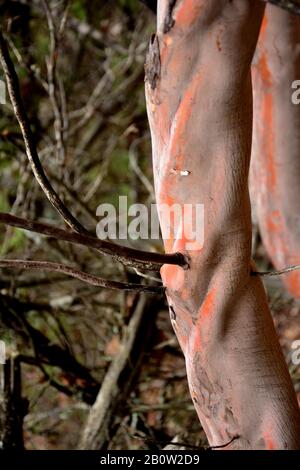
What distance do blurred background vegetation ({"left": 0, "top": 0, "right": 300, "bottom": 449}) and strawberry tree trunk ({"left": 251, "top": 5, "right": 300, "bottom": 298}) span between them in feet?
0.37

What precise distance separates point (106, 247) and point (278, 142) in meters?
0.61

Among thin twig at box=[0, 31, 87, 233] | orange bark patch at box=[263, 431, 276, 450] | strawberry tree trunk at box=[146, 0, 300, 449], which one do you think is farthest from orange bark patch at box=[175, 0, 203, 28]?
orange bark patch at box=[263, 431, 276, 450]

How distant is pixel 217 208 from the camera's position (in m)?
0.52

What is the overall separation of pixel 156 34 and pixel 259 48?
481 mm

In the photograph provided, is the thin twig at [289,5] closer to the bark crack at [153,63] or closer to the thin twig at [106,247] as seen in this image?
the bark crack at [153,63]

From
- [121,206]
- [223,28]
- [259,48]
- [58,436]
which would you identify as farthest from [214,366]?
[121,206]

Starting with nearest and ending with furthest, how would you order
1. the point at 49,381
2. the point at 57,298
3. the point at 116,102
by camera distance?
the point at 49,381
the point at 57,298
the point at 116,102

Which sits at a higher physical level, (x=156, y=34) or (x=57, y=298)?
(x=57, y=298)

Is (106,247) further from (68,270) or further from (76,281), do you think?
(76,281)

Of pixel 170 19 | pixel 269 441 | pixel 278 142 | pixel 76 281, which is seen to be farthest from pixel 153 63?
pixel 76 281

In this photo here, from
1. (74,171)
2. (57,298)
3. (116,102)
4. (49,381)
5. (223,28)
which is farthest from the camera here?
(116,102)

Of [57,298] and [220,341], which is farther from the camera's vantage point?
[57,298]

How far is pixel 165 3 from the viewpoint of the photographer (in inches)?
20.1

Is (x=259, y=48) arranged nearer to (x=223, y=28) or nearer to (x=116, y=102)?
(x=223, y=28)
